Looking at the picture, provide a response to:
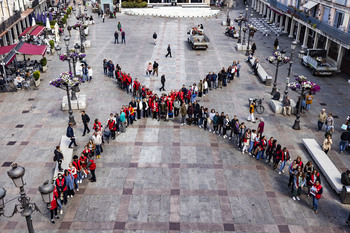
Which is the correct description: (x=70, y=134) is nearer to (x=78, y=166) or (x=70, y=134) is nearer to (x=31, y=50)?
(x=78, y=166)

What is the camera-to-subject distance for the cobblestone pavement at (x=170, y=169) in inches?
516

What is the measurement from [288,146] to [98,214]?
36.7 ft

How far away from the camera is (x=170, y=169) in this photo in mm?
16375

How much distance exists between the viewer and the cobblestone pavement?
13117 mm

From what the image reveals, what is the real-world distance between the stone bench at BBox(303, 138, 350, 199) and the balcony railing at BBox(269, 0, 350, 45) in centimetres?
1468

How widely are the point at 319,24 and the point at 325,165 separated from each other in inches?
890

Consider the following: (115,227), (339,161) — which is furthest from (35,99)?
(339,161)

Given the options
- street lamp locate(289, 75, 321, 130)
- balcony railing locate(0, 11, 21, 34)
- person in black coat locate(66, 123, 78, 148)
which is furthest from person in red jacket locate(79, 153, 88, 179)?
balcony railing locate(0, 11, 21, 34)

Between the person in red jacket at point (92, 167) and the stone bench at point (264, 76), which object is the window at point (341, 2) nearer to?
the stone bench at point (264, 76)

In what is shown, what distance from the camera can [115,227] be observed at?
1280 centimetres

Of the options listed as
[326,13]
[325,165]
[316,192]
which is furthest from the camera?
[326,13]

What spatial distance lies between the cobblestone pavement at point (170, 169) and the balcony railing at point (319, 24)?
144 inches

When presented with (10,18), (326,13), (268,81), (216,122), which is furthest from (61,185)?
(326,13)

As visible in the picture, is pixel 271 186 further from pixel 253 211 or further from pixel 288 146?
pixel 288 146
